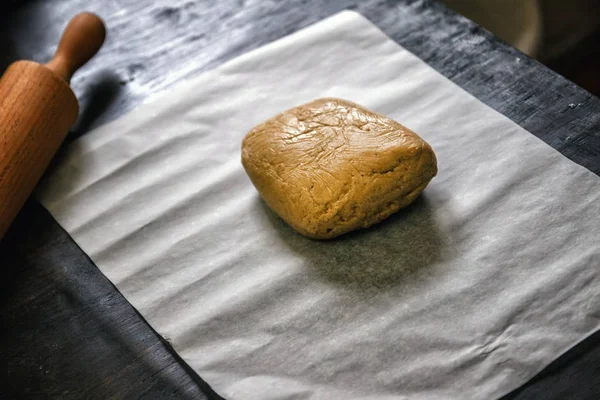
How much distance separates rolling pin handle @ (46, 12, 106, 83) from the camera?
154 cm

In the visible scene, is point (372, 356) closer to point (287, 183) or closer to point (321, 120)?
point (287, 183)

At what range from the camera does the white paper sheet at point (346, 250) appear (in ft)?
3.55

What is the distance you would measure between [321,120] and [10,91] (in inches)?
24.1

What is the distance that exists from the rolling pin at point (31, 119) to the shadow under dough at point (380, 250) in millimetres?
478

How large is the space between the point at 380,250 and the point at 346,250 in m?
0.06

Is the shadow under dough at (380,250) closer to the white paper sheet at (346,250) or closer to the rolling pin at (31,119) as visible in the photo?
the white paper sheet at (346,250)

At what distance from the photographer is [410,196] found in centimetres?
126

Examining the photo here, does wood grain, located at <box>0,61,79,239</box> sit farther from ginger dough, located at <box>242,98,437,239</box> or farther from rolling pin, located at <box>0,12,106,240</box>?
ginger dough, located at <box>242,98,437,239</box>

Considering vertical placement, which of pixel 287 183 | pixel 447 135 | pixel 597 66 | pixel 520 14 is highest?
pixel 287 183

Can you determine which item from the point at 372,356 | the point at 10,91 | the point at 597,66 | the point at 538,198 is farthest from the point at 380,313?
the point at 597,66

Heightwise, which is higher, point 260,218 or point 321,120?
point 321,120

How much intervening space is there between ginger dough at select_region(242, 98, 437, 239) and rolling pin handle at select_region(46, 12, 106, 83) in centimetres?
52

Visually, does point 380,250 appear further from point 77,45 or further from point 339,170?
point 77,45

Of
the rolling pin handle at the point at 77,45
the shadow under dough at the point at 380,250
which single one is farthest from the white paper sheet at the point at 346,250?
the rolling pin handle at the point at 77,45
